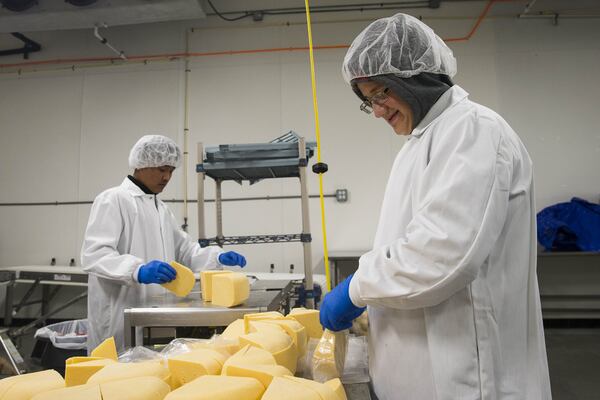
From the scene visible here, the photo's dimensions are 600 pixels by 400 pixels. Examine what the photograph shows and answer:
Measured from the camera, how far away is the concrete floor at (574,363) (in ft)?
6.72

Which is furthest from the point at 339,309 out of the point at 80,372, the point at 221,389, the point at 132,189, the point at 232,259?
the point at 132,189

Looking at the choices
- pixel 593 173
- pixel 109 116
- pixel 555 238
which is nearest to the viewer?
pixel 555 238

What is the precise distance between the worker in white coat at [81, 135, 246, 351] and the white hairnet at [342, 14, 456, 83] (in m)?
1.06

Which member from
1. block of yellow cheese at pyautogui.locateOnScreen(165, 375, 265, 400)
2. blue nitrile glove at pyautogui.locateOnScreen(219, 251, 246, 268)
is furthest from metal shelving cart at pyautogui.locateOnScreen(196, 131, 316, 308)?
block of yellow cheese at pyautogui.locateOnScreen(165, 375, 265, 400)

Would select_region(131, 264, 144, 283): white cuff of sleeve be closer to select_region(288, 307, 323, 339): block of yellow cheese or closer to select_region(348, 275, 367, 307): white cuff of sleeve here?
select_region(288, 307, 323, 339): block of yellow cheese

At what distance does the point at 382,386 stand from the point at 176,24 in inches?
155

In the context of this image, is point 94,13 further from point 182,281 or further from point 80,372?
point 80,372

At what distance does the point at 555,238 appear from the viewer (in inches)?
115

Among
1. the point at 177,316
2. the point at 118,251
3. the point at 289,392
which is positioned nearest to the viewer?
the point at 289,392

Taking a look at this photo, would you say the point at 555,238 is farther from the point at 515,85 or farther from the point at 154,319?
the point at 154,319

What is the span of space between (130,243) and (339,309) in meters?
1.31

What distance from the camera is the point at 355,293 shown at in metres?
0.69

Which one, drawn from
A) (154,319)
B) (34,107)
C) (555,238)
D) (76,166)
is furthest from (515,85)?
(34,107)

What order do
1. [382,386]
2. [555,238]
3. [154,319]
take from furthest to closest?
[555,238]
[154,319]
[382,386]
